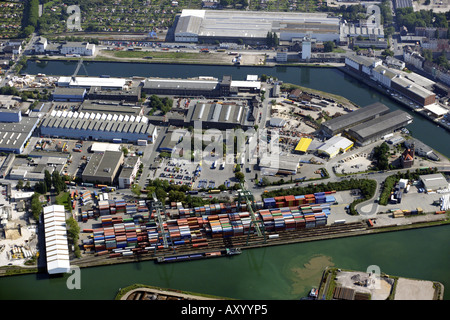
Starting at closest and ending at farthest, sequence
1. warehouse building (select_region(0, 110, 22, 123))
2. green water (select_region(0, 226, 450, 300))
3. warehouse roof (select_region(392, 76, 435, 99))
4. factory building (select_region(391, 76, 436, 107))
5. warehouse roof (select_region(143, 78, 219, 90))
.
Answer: green water (select_region(0, 226, 450, 300)), warehouse building (select_region(0, 110, 22, 123)), factory building (select_region(391, 76, 436, 107)), warehouse roof (select_region(392, 76, 435, 99)), warehouse roof (select_region(143, 78, 219, 90))

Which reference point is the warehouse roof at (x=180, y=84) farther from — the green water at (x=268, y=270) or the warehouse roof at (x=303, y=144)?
the green water at (x=268, y=270)

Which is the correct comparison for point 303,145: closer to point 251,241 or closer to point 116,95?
point 251,241

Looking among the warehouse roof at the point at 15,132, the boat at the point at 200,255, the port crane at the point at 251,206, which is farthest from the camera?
the warehouse roof at the point at 15,132

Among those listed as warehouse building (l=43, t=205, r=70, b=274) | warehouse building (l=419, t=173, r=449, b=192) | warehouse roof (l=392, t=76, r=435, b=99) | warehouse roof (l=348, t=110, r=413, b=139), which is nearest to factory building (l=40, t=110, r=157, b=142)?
warehouse building (l=43, t=205, r=70, b=274)

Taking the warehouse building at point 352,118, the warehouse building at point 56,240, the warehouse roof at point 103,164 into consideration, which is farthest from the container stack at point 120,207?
the warehouse building at point 352,118

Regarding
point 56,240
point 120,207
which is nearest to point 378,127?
point 120,207

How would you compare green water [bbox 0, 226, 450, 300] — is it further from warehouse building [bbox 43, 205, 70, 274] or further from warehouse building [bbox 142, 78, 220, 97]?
warehouse building [bbox 142, 78, 220, 97]

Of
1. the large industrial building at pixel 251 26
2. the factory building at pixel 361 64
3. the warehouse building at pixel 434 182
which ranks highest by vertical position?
the large industrial building at pixel 251 26
